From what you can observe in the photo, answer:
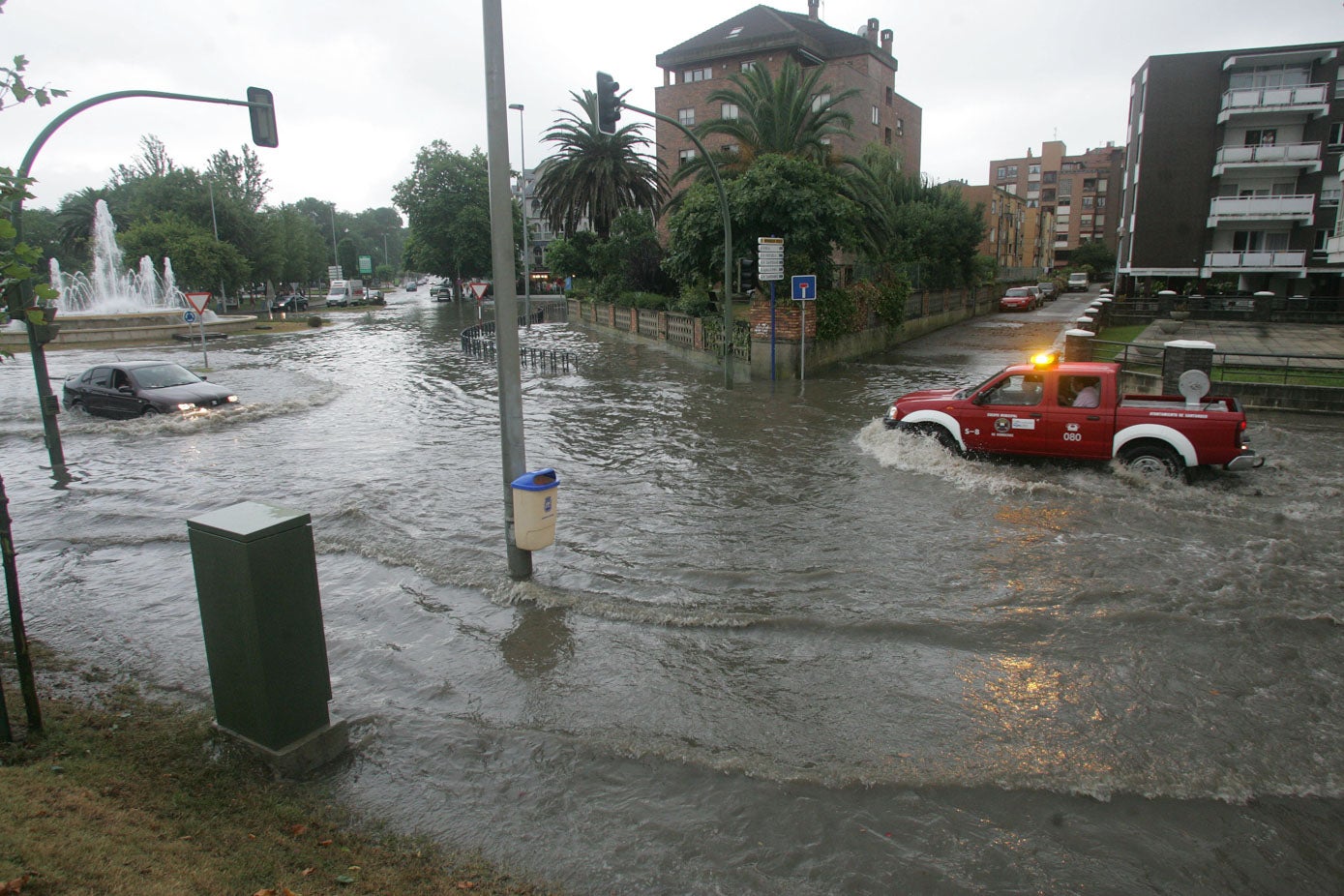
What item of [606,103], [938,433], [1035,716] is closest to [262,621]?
[1035,716]

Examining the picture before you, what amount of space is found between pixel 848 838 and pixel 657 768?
1.22 m

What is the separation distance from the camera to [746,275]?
1956cm

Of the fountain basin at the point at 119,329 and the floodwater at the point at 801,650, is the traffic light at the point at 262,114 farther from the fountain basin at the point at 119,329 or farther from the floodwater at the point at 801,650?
the fountain basin at the point at 119,329

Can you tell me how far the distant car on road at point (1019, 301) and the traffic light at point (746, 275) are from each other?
36231 mm

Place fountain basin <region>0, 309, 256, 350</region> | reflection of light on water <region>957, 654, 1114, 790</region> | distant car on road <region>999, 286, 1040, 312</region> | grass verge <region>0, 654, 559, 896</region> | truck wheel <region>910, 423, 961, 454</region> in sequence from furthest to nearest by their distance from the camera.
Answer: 1. distant car on road <region>999, 286, 1040, 312</region>
2. fountain basin <region>0, 309, 256, 350</region>
3. truck wheel <region>910, 423, 961, 454</region>
4. reflection of light on water <region>957, 654, 1114, 790</region>
5. grass verge <region>0, 654, 559, 896</region>

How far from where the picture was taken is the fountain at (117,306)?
122 ft

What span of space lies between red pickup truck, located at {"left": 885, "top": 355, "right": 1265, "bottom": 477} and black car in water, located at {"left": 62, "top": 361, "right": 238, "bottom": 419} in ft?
46.9

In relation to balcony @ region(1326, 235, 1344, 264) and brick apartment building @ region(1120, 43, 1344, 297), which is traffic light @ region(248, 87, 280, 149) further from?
brick apartment building @ region(1120, 43, 1344, 297)

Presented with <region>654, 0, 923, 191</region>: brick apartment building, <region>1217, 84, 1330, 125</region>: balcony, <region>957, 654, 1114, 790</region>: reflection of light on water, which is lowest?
<region>957, 654, 1114, 790</region>: reflection of light on water

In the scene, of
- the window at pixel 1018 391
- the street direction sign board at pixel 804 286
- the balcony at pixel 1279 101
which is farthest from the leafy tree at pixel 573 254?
the balcony at pixel 1279 101

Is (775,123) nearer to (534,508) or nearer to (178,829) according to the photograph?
(534,508)

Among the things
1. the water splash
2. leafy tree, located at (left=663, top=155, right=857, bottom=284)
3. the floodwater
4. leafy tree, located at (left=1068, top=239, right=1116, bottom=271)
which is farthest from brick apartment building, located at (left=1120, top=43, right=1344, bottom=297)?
the water splash

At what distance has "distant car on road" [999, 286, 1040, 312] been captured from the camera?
1987 inches

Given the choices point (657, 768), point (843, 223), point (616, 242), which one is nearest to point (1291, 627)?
point (657, 768)
